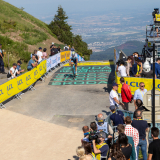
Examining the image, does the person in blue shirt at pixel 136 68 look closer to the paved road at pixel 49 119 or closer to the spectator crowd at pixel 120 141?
the paved road at pixel 49 119

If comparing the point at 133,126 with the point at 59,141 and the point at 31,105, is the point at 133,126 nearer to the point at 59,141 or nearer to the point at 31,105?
the point at 59,141

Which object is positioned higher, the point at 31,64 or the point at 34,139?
the point at 31,64

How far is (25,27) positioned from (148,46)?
2342 centimetres

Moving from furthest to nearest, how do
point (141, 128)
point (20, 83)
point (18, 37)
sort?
point (18, 37), point (20, 83), point (141, 128)

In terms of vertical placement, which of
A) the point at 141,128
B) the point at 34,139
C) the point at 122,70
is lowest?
the point at 34,139

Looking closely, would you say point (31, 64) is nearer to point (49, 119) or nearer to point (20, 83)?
point (20, 83)

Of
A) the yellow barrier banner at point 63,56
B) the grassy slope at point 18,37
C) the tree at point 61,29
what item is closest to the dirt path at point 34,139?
the yellow barrier banner at point 63,56

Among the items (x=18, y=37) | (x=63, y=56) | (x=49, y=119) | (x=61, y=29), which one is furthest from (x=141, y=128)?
(x=61, y=29)

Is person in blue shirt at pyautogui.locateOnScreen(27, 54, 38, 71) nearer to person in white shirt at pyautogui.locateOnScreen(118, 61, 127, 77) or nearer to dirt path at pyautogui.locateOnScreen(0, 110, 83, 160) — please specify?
dirt path at pyautogui.locateOnScreen(0, 110, 83, 160)

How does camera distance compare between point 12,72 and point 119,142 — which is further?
point 12,72

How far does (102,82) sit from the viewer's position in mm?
19156

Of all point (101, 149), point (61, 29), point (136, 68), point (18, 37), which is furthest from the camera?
point (61, 29)

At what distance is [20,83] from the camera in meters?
15.4

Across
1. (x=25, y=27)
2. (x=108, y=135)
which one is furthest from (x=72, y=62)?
(x=25, y=27)
